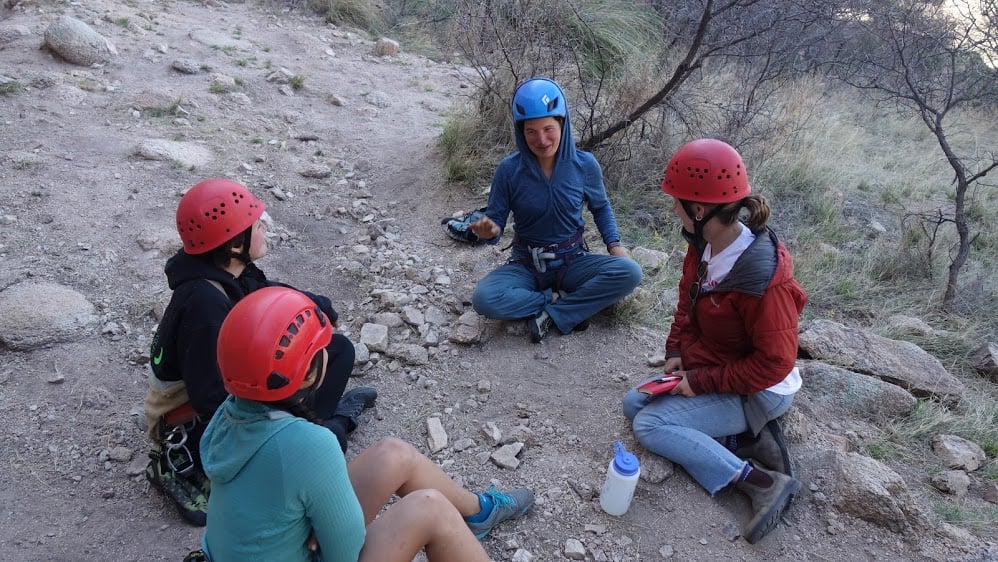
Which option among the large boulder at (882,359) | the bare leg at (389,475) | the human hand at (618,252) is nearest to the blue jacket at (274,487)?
the bare leg at (389,475)

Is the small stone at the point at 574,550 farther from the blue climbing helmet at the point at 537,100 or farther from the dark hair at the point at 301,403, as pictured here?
the blue climbing helmet at the point at 537,100

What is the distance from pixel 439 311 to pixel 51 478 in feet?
6.60

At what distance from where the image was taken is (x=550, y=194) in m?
3.51

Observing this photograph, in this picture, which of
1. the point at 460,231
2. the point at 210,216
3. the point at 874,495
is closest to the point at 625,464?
the point at 874,495

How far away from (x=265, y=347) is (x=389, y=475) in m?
0.82

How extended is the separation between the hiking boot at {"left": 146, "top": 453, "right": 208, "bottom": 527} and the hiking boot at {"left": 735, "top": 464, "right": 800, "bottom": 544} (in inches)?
81.9

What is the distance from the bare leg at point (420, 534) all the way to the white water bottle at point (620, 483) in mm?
688

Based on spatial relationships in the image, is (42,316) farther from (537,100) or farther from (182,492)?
(537,100)

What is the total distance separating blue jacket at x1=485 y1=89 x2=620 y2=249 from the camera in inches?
139

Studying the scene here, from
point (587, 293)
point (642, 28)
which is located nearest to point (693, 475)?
point (587, 293)

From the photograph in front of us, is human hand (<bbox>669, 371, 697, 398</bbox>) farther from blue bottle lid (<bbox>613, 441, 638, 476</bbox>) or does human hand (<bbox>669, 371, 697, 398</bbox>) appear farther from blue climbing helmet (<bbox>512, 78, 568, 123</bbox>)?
blue climbing helmet (<bbox>512, 78, 568, 123</bbox>)

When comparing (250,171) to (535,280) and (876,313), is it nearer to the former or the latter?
(535,280)

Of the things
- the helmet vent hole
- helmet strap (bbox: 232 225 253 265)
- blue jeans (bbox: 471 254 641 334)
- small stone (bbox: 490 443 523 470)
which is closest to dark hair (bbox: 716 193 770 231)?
blue jeans (bbox: 471 254 641 334)

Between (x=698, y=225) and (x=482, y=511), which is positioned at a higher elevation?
(x=698, y=225)
